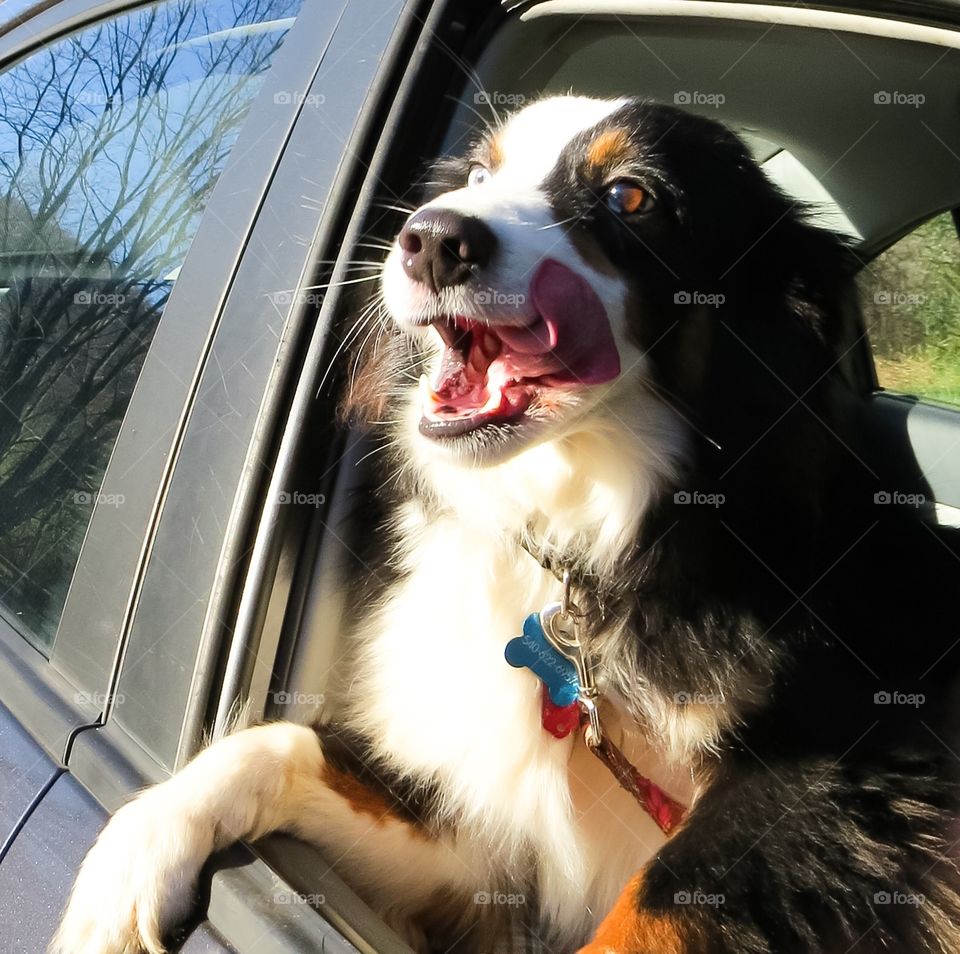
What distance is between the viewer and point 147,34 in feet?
6.47

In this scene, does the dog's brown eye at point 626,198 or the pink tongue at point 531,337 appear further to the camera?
the dog's brown eye at point 626,198

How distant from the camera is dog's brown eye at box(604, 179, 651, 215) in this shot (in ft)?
6.08

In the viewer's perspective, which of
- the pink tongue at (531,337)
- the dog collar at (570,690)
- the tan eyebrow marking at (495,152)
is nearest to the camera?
the pink tongue at (531,337)

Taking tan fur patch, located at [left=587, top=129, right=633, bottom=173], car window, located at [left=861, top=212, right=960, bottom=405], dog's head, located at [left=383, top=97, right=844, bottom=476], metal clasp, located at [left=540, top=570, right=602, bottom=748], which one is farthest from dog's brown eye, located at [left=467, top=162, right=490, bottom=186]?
car window, located at [left=861, top=212, right=960, bottom=405]

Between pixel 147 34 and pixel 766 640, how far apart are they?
5.47 feet

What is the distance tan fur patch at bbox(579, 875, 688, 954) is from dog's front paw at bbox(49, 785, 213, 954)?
0.60 m

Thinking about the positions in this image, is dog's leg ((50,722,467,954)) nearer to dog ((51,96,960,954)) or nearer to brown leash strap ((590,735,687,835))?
dog ((51,96,960,954))

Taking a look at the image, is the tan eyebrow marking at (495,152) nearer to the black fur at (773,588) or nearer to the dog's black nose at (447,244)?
the black fur at (773,588)

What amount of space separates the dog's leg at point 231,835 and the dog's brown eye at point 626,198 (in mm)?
1158

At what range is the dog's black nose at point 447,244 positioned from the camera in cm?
156

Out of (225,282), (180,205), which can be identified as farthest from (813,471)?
(180,205)

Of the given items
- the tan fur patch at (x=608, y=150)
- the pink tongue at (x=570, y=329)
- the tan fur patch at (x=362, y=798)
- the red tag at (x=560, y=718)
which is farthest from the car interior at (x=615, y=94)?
the red tag at (x=560, y=718)

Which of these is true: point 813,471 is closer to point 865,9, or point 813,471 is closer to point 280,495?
point 865,9

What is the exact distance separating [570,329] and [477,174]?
521mm
